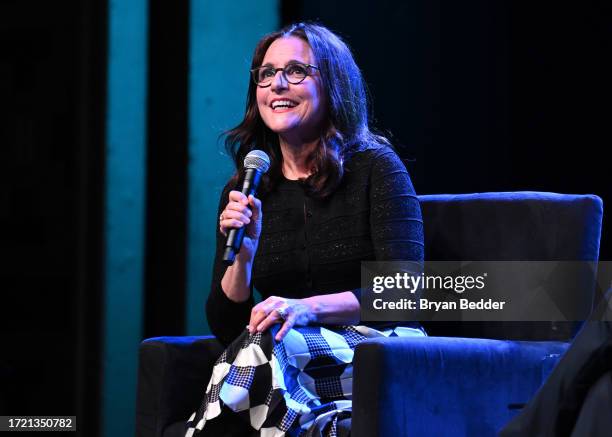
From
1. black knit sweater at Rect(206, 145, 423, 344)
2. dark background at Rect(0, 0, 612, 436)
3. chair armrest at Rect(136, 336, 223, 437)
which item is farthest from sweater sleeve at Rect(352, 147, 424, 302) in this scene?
dark background at Rect(0, 0, 612, 436)

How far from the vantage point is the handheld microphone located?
176 cm

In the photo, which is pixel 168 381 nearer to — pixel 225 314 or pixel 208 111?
pixel 225 314

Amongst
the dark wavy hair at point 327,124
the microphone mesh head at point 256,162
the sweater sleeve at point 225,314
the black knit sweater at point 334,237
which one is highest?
the dark wavy hair at point 327,124

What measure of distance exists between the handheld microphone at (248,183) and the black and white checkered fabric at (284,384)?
182 millimetres

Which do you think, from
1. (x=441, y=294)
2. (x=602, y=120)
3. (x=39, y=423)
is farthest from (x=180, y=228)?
(x=602, y=120)

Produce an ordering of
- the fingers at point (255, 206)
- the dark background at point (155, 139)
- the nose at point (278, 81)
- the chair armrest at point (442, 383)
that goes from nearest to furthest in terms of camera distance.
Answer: the chair armrest at point (442, 383), the fingers at point (255, 206), the nose at point (278, 81), the dark background at point (155, 139)

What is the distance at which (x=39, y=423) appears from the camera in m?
2.97

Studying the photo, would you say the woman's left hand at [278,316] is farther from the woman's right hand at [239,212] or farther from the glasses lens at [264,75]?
the glasses lens at [264,75]

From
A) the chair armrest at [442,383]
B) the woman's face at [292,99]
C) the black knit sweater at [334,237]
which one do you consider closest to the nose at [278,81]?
the woman's face at [292,99]

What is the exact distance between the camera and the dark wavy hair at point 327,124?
7.25 feet

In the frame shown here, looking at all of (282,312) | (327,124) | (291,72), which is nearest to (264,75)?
(291,72)

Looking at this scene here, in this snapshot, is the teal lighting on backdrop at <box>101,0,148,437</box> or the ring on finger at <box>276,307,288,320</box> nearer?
the ring on finger at <box>276,307,288,320</box>

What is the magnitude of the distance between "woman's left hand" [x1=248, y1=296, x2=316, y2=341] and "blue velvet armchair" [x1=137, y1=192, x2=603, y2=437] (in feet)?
0.67

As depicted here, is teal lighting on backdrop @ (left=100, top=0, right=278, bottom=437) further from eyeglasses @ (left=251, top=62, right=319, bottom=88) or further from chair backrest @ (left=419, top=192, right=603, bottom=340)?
chair backrest @ (left=419, top=192, right=603, bottom=340)
